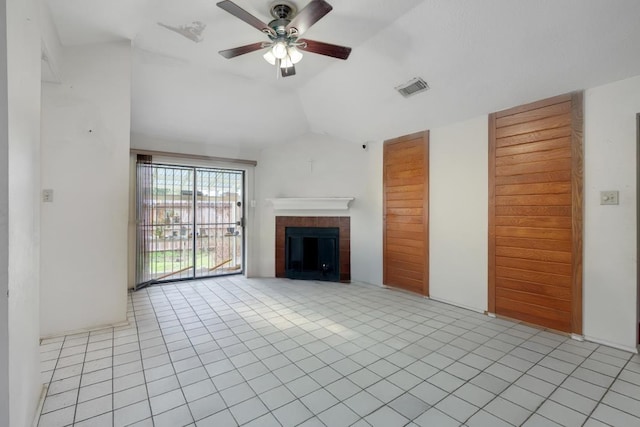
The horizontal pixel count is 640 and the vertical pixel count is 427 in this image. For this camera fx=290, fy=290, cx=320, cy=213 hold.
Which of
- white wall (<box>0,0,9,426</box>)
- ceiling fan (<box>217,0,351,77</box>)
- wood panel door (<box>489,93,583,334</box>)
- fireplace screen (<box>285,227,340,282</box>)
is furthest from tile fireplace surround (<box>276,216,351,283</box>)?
white wall (<box>0,0,9,426</box>)

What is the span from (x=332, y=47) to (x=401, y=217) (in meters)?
2.63

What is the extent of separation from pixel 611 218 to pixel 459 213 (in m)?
1.35

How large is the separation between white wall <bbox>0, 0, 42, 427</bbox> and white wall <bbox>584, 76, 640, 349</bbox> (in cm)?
398

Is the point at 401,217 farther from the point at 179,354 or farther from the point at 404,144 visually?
the point at 179,354

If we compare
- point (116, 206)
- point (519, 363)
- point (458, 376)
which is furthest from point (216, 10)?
point (519, 363)

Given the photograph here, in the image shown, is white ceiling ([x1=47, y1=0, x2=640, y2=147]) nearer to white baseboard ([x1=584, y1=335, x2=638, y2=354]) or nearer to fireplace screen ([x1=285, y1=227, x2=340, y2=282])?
fireplace screen ([x1=285, y1=227, x2=340, y2=282])

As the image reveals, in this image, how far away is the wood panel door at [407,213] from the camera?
13.0 ft

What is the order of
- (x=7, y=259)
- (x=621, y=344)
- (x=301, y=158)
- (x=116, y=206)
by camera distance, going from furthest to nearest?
(x=301, y=158)
(x=116, y=206)
(x=621, y=344)
(x=7, y=259)

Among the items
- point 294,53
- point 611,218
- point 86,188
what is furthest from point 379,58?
point 86,188

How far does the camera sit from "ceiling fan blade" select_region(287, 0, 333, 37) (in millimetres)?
1830

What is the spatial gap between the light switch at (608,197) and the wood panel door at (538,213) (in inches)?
5.8

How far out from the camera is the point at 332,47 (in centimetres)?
233

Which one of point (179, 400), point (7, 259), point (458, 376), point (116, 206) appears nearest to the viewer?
point (7, 259)

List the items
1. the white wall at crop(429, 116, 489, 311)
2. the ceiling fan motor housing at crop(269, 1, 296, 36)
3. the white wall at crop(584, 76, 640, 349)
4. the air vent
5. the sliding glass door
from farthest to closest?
the sliding glass door, the white wall at crop(429, 116, 489, 311), the air vent, the white wall at crop(584, 76, 640, 349), the ceiling fan motor housing at crop(269, 1, 296, 36)
